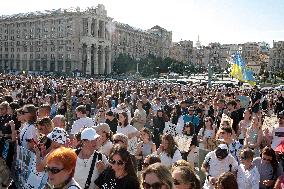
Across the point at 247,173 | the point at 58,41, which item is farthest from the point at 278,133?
the point at 58,41

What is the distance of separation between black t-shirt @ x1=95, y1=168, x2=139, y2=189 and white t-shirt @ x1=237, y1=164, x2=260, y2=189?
77.7 inches

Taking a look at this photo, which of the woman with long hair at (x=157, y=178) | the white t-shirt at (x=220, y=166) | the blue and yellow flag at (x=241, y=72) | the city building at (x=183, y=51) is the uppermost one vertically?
the city building at (x=183, y=51)

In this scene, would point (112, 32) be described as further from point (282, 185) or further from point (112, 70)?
point (282, 185)

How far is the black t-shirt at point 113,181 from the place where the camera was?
4.37 metres

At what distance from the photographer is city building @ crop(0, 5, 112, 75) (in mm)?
98188

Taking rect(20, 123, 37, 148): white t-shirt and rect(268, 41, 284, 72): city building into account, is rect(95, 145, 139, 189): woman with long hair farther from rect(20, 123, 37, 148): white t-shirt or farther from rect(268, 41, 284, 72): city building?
rect(268, 41, 284, 72): city building

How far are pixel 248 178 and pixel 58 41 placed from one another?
100 m

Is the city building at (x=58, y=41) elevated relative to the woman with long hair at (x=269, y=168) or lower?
elevated

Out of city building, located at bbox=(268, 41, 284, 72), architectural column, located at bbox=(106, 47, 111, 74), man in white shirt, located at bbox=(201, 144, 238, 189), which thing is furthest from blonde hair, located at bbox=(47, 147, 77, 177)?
city building, located at bbox=(268, 41, 284, 72)

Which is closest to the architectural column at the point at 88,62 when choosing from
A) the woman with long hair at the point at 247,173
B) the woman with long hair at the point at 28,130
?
the woman with long hair at the point at 28,130

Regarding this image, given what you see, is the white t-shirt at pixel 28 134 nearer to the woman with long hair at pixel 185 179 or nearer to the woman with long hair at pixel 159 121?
the woman with long hair at pixel 185 179

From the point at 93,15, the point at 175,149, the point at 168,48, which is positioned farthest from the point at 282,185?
the point at 168,48

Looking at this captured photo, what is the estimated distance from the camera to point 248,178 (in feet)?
18.5

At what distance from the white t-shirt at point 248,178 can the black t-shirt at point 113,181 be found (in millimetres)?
1972
